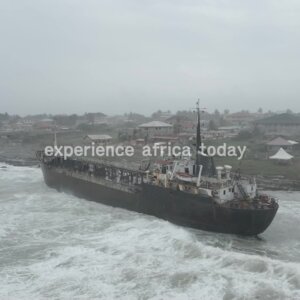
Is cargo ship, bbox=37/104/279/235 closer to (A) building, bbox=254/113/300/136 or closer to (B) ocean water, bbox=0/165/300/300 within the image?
(B) ocean water, bbox=0/165/300/300

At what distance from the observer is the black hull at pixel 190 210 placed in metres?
23.9

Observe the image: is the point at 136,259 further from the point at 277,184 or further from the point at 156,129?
the point at 156,129

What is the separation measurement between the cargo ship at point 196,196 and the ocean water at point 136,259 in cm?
83

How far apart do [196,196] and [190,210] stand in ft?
3.66

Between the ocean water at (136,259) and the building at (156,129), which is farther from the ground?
the building at (156,129)

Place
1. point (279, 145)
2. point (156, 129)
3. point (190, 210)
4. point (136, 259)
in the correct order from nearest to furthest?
point (136, 259), point (190, 210), point (279, 145), point (156, 129)

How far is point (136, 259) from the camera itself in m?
20.5

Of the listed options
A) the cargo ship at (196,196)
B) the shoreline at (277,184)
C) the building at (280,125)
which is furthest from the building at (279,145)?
the cargo ship at (196,196)

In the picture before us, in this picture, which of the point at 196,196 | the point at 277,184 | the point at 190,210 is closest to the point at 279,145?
the point at 277,184

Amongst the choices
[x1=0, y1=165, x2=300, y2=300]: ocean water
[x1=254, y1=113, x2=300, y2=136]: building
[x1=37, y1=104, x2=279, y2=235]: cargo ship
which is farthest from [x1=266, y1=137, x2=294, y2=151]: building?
[x1=0, y1=165, x2=300, y2=300]: ocean water

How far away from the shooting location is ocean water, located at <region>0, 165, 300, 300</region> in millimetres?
17188

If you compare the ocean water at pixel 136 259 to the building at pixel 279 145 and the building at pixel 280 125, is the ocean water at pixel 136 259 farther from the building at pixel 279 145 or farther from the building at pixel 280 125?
the building at pixel 280 125

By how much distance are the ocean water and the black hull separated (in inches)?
23.8

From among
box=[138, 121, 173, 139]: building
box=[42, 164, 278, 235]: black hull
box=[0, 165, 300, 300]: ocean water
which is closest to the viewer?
box=[0, 165, 300, 300]: ocean water
